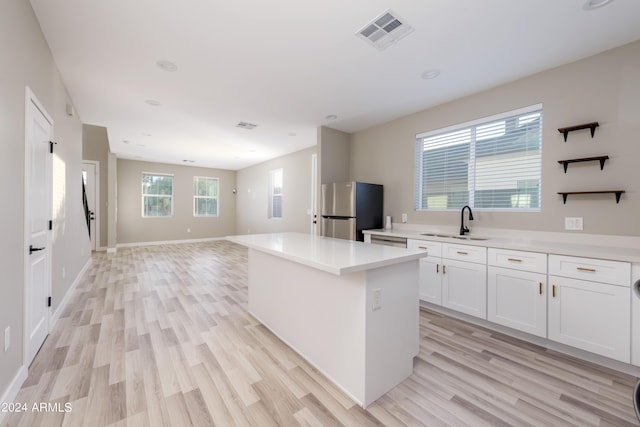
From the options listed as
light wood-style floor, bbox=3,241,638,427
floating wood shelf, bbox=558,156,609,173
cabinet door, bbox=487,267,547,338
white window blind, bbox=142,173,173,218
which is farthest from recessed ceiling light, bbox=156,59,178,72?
white window blind, bbox=142,173,173,218

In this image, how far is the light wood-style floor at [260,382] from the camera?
1.50 meters

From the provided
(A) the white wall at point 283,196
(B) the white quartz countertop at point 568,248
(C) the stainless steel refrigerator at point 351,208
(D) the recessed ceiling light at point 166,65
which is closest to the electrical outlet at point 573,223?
(B) the white quartz countertop at point 568,248

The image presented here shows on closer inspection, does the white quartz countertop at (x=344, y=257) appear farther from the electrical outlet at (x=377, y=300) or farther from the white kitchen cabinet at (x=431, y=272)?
the white kitchen cabinet at (x=431, y=272)

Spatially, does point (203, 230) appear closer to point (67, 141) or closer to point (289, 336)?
point (67, 141)

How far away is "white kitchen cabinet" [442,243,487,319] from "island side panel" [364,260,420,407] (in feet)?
3.63

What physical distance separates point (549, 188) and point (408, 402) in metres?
2.53

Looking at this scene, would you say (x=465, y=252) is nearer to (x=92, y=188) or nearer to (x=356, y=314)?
(x=356, y=314)

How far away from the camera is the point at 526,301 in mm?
2334

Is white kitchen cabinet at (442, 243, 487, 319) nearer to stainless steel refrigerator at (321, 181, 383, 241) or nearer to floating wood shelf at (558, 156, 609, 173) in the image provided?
floating wood shelf at (558, 156, 609, 173)

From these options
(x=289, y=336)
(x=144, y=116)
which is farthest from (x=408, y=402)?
(x=144, y=116)

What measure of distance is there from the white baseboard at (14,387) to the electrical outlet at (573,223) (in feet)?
14.7

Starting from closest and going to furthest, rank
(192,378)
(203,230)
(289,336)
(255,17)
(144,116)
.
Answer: (192,378) → (255,17) → (289,336) → (144,116) → (203,230)

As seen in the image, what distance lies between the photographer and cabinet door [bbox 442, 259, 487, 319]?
103 inches

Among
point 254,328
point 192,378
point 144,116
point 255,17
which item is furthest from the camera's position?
point 144,116
